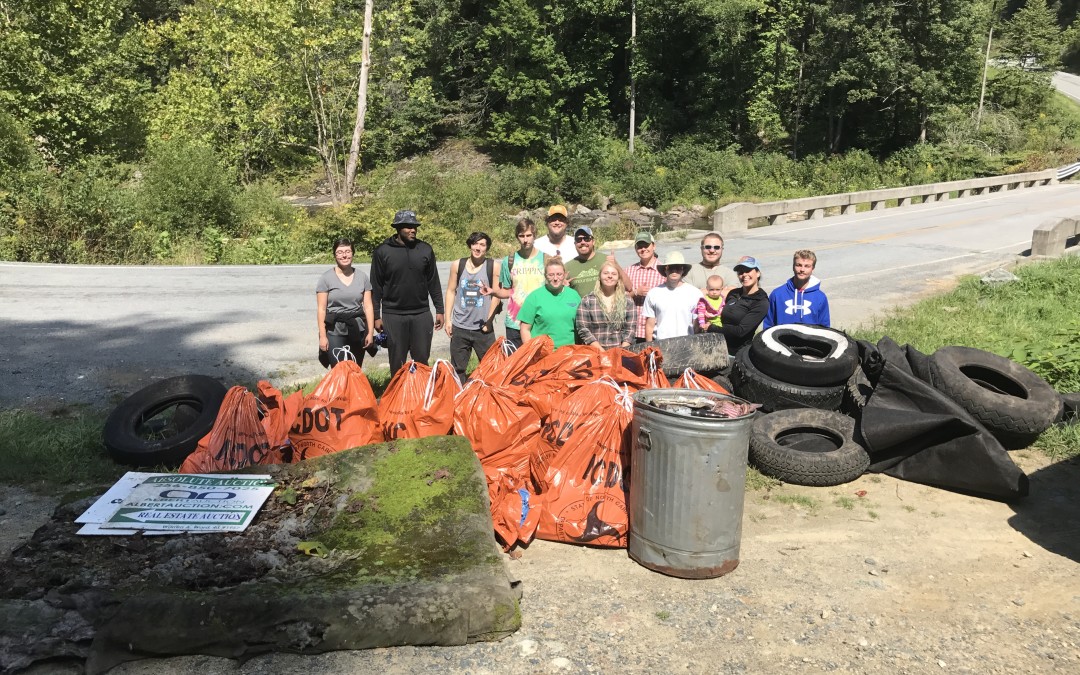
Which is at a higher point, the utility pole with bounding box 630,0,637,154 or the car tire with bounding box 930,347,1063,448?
the utility pole with bounding box 630,0,637,154

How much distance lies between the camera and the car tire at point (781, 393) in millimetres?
6277

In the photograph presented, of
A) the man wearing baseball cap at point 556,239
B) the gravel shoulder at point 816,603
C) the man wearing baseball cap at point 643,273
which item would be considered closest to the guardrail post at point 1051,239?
the gravel shoulder at point 816,603

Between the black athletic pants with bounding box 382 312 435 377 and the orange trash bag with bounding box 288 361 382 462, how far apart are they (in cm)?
93

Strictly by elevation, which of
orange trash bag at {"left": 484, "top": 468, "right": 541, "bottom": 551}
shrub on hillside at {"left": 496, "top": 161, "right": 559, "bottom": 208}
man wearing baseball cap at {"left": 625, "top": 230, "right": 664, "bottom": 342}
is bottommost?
shrub on hillside at {"left": 496, "top": 161, "right": 559, "bottom": 208}

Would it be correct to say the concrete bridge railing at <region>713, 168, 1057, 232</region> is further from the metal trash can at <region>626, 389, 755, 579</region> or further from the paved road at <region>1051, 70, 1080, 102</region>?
the paved road at <region>1051, 70, 1080, 102</region>

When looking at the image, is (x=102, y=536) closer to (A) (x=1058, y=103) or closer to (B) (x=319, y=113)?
(B) (x=319, y=113)

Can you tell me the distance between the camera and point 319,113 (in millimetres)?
27859

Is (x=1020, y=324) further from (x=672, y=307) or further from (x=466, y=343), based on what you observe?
(x=466, y=343)

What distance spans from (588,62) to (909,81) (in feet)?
54.1

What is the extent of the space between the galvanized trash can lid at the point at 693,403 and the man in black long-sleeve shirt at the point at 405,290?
239cm

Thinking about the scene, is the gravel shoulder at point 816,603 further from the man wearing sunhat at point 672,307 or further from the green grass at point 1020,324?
the green grass at point 1020,324

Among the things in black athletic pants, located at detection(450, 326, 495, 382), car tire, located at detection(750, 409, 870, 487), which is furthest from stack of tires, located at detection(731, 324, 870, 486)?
black athletic pants, located at detection(450, 326, 495, 382)

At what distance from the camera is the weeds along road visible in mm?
8453

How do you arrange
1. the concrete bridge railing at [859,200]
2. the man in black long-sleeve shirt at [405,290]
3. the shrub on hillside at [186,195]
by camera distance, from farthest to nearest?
the concrete bridge railing at [859,200], the shrub on hillside at [186,195], the man in black long-sleeve shirt at [405,290]
